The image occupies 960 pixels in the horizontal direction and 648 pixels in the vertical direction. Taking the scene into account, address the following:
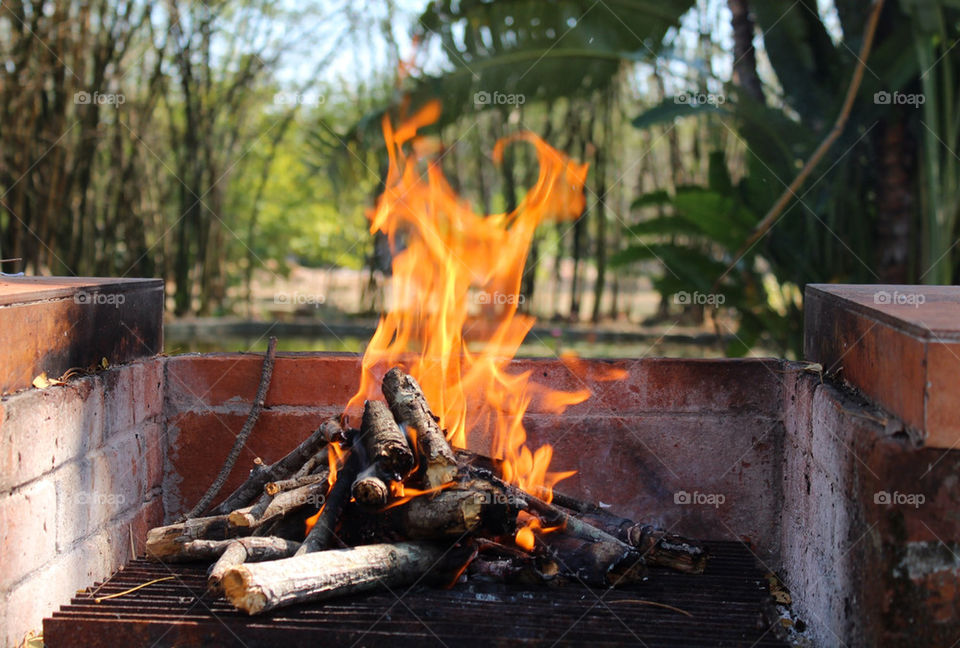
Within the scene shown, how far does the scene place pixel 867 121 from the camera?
→ 6.79 meters

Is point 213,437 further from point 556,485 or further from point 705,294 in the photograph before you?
point 705,294

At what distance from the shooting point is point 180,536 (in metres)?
3.06

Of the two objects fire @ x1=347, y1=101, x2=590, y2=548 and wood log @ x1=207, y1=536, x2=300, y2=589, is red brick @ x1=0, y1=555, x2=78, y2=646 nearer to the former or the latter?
wood log @ x1=207, y1=536, x2=300, y2=589

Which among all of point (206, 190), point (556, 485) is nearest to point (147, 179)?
point (206, 190)

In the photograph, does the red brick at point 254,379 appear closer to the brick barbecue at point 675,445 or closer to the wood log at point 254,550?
the brick barbecue at point 675,445

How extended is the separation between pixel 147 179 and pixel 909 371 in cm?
808

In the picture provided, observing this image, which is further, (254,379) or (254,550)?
(254,379)

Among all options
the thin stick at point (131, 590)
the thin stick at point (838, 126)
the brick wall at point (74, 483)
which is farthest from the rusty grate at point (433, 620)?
the thin stick at point (838, 126)

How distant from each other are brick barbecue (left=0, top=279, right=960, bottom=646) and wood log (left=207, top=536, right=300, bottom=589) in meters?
0.47

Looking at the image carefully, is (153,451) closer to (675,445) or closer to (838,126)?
(675,445)

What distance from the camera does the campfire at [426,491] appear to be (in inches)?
111

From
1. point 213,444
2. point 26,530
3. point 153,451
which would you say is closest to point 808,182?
point 213,444

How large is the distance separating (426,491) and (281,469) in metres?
0.66

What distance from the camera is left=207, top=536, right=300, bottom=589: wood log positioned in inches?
107
